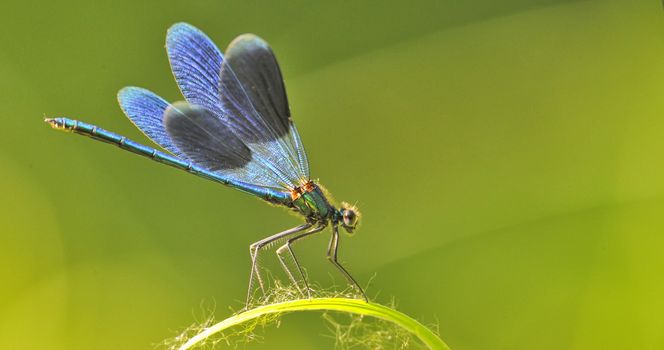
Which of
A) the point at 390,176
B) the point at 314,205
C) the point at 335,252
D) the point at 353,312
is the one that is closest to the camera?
the point at 353,312

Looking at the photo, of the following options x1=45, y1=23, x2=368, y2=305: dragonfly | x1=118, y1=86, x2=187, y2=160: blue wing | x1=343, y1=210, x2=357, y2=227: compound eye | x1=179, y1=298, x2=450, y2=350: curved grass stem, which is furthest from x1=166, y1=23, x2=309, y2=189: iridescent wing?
x1=179, y1=298, x2=450, y2=350: curved grass stem

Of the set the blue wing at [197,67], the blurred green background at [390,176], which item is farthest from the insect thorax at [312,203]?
the blurred green background at [390,176]

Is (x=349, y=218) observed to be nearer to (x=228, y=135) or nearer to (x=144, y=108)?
(x=228, y=135)

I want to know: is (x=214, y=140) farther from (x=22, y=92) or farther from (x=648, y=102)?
(x=648, y=102)

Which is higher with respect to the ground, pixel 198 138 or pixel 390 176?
pixel 390 176

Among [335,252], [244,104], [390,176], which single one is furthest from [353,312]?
[390,176]

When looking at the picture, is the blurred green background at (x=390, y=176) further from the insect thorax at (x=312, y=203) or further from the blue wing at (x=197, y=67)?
the blue wing at (x=197, y=67)
